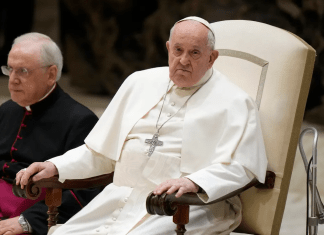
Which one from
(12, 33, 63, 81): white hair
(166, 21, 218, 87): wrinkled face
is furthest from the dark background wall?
(166, 21, 218, 87): wrinkled face

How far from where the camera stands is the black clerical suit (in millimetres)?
3891

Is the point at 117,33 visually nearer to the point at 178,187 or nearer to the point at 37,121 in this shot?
the point at 37,121

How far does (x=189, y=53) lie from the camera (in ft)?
10.6

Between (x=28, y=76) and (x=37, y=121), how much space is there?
1.01ft

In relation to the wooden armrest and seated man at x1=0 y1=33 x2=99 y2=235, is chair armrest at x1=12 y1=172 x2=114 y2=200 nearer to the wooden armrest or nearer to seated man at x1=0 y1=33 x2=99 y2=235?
the wooden armrest

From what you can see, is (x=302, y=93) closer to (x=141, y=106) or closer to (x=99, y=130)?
(x=141, y=106)

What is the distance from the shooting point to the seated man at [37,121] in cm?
385

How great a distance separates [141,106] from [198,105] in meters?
0.34

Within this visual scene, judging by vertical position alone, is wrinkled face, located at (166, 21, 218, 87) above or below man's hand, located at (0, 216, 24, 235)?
above

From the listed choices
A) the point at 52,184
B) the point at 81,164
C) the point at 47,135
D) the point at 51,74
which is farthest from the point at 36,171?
the point at 51,74

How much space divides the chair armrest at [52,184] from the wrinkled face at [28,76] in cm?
78

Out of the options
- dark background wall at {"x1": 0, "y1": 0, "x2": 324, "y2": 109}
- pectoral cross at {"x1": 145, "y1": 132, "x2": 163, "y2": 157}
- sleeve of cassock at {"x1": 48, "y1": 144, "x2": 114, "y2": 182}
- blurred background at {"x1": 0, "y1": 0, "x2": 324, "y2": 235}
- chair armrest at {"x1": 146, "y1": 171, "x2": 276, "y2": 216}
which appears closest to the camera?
chair armrest at {"x1": 146, "y1": 171, "x2": 276, "y2": 216}

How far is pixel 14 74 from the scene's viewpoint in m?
3.90

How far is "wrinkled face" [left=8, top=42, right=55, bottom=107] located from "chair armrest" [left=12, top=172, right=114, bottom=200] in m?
0.78
